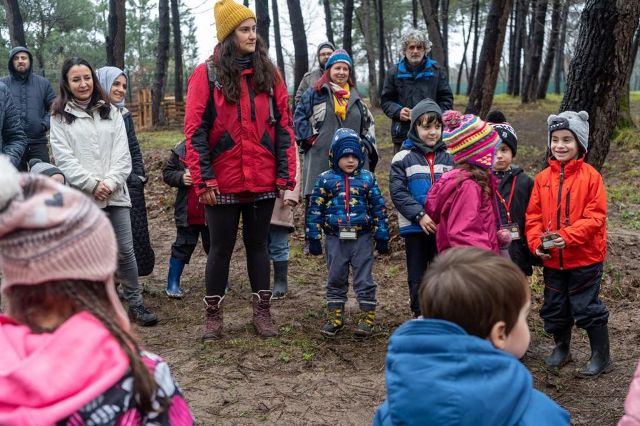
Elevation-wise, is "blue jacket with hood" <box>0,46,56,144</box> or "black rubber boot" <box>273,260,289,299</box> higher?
"blue jacket with hood" <box>0,46,56,144</box>

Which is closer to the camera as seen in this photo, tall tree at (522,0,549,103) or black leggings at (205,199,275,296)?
black leggings at (205,199,275,296)

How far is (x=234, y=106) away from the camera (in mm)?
4531

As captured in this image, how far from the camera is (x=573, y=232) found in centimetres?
407

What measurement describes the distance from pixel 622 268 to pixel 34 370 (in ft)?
18.4

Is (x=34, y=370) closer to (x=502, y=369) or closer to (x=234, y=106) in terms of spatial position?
(x=502, y=369)

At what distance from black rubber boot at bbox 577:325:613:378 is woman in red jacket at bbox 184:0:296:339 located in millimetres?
2259

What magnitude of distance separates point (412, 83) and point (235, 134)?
2597mm

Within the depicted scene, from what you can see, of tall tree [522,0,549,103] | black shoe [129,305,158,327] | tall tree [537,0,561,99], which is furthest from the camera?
tall tree [537,0,561,99]

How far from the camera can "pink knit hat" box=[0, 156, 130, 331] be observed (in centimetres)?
161

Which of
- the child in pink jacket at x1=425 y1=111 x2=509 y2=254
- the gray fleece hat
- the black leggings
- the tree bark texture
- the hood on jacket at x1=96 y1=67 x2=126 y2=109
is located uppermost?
the tree bark texture

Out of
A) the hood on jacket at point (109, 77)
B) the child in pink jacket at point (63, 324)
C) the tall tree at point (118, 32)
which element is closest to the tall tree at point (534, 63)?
the tall tree at point (118, 32)

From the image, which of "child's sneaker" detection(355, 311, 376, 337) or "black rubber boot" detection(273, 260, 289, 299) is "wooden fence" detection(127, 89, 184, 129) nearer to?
"black rubber boot" detection(273, 260, 289, 299)

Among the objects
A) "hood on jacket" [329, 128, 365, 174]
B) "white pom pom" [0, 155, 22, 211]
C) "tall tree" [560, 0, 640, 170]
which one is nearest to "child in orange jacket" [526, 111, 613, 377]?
"hood on jacket" [329, 128, 365, 174]

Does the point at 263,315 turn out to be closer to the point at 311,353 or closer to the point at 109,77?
the point at 311,353
